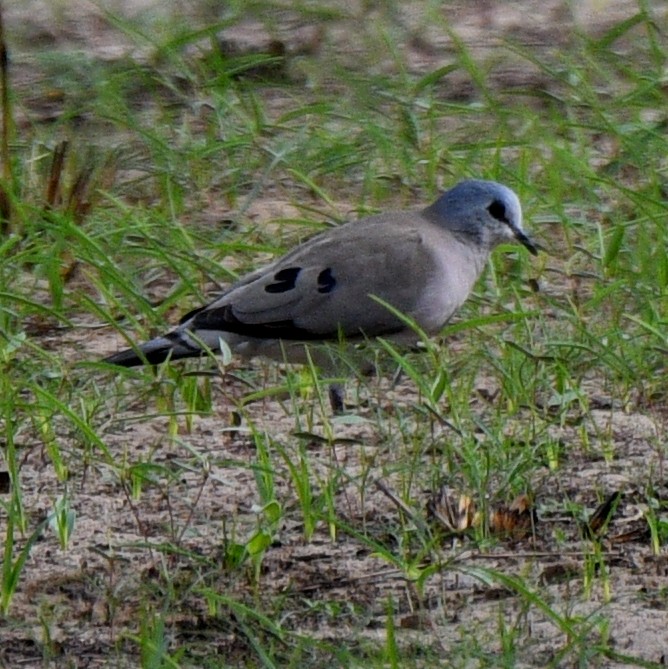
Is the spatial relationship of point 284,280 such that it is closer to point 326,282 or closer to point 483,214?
point 326,282

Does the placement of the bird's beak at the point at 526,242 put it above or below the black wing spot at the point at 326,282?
below

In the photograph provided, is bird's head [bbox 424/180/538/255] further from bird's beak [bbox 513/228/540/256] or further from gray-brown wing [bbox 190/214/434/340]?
gray-brown wing [bbox 190/214/434/340]

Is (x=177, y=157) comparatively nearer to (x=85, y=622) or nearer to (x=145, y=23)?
(x=145, y=23)

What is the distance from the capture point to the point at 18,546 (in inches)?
163

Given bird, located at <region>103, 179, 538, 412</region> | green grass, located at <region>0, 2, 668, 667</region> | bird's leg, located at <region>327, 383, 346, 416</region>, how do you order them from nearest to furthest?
green grass, located at <region>0, 2, 668, 667</region> < bird's leg, located at <region>327, 383, 346, 416</region> < bird, located at <region>103, 179, 538, 412</region>

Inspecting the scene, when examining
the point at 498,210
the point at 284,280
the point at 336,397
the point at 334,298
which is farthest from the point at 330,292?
the point at 498,210

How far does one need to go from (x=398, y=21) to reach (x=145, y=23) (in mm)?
1052

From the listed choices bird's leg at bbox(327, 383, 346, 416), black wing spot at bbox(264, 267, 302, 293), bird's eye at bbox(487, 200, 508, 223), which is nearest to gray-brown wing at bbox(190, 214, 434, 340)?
black wing spot at bbox(264, 267, 302, 293)

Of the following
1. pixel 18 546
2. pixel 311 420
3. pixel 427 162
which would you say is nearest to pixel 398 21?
pixel 427 162

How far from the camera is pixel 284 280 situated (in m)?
5.29

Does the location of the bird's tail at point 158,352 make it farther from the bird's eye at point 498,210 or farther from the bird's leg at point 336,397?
the bird's eye at point 498,210

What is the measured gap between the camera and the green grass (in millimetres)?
3814

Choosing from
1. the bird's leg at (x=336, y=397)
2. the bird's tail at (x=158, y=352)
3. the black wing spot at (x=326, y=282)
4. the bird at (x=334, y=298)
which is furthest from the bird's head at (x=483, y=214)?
the bird's tail at (x=158, y=352)

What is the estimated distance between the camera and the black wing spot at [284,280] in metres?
5.25
